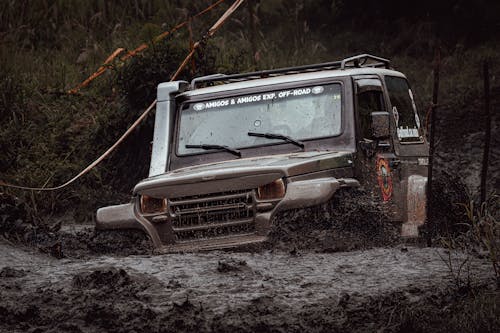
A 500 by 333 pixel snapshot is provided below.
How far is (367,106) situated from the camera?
7535mm

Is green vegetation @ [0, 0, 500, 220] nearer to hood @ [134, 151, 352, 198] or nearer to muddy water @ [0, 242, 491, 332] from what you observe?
hood @ [134, 151, 352, 198]

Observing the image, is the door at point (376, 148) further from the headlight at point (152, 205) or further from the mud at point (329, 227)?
the headlight at point (152, 205)

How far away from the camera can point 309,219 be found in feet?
21.2

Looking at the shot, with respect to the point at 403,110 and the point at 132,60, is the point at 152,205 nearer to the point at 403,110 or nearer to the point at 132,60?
the point at 403,110

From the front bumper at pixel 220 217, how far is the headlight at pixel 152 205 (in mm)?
36

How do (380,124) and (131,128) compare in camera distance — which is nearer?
(380,124)

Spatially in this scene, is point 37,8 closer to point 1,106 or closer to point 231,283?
point 1,106

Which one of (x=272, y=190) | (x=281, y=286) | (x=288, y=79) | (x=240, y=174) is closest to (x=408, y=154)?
(x=288, y=79)

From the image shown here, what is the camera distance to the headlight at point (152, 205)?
680 centimetres

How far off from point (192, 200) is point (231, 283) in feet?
3.95

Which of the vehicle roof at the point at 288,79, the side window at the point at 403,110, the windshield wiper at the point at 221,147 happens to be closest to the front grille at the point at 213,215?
the windshield wiper at the point at 221,147

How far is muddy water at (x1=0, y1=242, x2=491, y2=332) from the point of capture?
4.98m

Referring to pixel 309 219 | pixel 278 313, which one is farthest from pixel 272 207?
pixel 278 313

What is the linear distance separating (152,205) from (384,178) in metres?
1.75
